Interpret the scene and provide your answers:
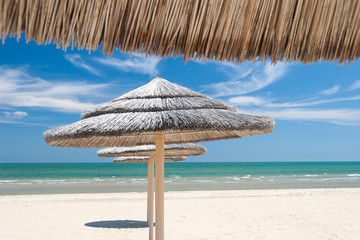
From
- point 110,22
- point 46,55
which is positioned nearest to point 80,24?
point 110,22

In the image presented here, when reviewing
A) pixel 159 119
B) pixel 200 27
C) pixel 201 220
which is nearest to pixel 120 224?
pixel 201 220

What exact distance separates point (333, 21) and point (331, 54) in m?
0.19

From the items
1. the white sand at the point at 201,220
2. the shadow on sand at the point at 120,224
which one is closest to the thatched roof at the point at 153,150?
the white sand at the point at 201,220

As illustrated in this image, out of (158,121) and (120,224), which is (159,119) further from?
(120,224)

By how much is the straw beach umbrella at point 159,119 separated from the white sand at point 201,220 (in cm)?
340

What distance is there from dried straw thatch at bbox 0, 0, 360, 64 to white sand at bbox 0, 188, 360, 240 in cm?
489

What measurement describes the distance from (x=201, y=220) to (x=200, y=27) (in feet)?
22.0

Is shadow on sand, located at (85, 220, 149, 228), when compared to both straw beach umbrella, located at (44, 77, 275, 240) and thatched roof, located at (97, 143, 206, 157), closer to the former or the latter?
thatched roof, located at (97, 143, 206, 157)

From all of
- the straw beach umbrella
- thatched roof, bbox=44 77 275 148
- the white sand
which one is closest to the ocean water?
the white sand

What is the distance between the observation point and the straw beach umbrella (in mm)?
2807

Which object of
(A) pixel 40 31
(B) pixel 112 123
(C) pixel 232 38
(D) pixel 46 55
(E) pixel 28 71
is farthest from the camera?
(E) pixel 28 71

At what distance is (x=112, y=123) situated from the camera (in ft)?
9.58

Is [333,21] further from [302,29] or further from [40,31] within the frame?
[40,31]

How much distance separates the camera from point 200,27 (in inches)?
62.7
